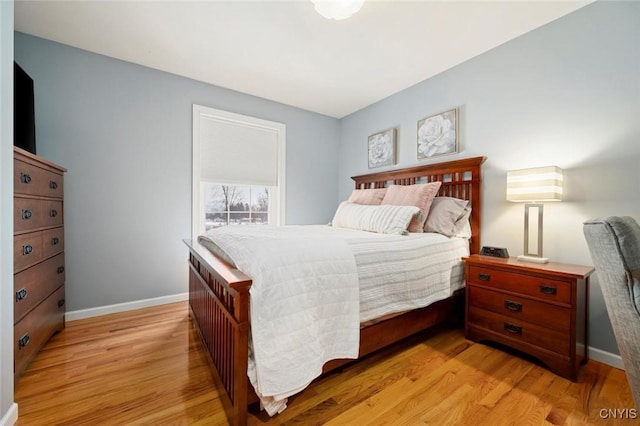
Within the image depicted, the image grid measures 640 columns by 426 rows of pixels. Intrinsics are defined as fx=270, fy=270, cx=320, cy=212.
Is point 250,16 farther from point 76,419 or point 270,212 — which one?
point 76,419

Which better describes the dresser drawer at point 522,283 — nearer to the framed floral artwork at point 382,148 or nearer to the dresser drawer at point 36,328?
the framed floral artwork at point 382,148

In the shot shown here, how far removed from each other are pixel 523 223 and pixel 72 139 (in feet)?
12.9

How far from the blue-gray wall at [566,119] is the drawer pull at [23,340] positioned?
10.9ft

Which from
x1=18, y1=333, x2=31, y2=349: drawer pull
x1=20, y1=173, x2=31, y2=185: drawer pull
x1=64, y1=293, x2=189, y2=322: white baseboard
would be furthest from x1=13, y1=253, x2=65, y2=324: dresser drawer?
x1=20, y1=173, x2=31, y2=185: drawer pull

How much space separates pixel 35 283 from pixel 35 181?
2.17 ft

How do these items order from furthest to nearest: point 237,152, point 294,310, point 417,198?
point 237,152 < point 417,198 < point 294,310

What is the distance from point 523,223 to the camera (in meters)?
2.19

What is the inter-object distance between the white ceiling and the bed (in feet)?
3.37

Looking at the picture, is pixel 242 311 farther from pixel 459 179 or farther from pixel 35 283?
pixel 459 179

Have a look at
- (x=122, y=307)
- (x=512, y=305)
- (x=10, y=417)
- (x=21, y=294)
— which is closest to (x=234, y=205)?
(x=122, y=307)

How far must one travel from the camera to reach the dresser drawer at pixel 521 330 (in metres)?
1.63

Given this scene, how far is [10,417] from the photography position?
1195 millimetres

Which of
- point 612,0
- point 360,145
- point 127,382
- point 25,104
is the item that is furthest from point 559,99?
point 25,104

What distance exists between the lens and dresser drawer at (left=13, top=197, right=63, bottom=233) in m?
1.55
